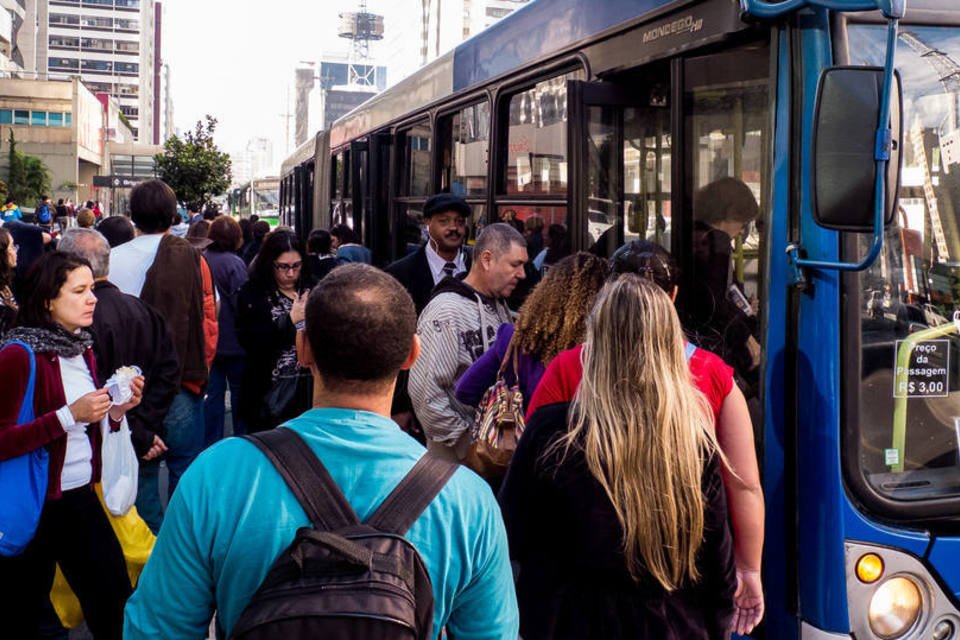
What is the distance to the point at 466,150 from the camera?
21.8ft

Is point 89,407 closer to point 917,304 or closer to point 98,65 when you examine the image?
point 917,304

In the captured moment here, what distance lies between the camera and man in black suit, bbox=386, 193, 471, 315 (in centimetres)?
606

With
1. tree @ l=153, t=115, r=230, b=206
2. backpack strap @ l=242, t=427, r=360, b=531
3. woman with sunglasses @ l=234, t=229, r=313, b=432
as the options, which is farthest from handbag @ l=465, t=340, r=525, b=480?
tree @ l=153, t=115, r=230, b=206

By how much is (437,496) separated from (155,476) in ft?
12.9

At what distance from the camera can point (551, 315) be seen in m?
3.59

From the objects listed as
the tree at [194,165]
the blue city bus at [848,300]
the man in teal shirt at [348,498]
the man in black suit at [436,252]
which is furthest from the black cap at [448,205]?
the tree at [194,165]

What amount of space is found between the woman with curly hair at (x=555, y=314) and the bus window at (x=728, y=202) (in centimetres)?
40

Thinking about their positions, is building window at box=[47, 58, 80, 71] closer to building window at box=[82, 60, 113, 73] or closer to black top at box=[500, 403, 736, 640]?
building window at box=[82, 60, 113, 73]

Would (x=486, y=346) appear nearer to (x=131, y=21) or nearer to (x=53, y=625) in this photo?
(x=53, y=625)

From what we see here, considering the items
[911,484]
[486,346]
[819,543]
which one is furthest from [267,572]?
[486,346]

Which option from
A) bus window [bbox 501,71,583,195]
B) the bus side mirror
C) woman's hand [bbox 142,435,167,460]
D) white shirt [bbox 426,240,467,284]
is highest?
bus window [bbox 501,71,583,195]

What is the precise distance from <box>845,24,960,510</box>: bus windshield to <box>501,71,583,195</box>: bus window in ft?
6.12

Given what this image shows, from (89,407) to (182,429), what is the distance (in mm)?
2162

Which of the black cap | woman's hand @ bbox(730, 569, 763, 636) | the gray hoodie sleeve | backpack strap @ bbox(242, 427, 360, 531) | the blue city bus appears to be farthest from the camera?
the black cap
